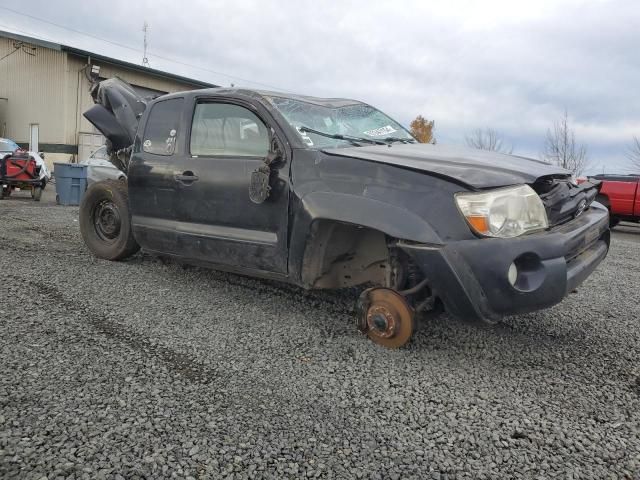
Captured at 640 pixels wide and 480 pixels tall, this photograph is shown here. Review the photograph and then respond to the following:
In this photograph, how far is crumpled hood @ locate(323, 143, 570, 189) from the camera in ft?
9.13

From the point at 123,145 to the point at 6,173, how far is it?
7637mm

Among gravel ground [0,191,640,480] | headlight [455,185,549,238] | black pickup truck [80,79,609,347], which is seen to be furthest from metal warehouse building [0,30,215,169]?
headlight [455,185,549,238]

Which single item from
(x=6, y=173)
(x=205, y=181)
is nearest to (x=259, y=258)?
(x=205, y=181)

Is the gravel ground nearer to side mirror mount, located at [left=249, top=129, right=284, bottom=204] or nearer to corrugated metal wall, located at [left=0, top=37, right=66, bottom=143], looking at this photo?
side mirror mount, located at [left=249, top=129, right=284, bottom=204]

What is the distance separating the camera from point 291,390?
258cm

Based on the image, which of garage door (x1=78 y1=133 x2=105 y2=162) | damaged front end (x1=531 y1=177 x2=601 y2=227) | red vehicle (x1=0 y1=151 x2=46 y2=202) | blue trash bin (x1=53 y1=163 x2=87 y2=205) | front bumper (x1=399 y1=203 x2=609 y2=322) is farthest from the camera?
garage door (x1=78 y1=133 x2=105 y2=162)

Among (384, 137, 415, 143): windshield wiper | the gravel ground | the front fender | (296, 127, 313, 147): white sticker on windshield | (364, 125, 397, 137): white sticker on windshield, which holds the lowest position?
the gravel ground

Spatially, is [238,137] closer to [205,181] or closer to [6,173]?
[205,181]

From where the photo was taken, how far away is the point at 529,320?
379 cm

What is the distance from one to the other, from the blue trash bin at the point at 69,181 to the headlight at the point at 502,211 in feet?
34.8

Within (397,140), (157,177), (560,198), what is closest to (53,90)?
(157,177)

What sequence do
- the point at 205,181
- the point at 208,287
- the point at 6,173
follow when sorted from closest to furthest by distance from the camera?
the point at 205,181 < the point at 208,287 < the point at 6,173

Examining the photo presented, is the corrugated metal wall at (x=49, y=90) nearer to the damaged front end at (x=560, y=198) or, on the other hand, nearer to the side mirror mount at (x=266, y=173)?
the side mirror mount at (x=266, y=173)

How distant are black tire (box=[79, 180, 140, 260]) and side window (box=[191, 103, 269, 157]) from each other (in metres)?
1.27
